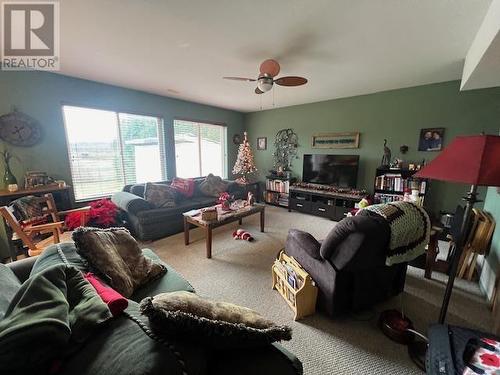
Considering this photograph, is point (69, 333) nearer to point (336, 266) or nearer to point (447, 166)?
point (336, 266)

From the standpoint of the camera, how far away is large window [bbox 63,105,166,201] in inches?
133

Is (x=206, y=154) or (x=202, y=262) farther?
(x=206, y=154)

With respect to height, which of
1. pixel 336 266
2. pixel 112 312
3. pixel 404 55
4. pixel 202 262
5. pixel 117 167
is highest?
pixel 404 55

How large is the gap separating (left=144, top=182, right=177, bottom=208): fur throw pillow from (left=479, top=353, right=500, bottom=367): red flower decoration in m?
3.53

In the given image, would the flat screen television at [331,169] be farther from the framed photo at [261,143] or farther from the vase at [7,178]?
the vase at [7,178]

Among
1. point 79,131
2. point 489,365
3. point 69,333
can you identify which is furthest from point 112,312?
point 79,131

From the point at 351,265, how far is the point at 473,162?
90cm

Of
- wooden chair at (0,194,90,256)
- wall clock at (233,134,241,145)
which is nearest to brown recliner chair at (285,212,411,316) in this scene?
wooden chair at (0,194,90,256)

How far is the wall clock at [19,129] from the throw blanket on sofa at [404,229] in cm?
417

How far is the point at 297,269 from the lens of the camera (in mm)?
1795

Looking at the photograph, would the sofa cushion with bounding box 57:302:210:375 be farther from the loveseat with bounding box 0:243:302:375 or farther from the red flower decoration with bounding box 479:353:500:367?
the red flower decoration with bounding box 479:353:500:367

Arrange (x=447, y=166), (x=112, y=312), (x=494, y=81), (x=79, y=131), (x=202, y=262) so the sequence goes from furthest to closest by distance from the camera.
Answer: (x=79, y=131), (x=202, y=262), (x=494, y=81), (x=447, y=166), (x=112, y=312)

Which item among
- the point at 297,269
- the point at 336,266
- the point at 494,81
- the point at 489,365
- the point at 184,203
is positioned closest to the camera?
the point at 489,365

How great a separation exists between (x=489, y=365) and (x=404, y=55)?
9.16ft
